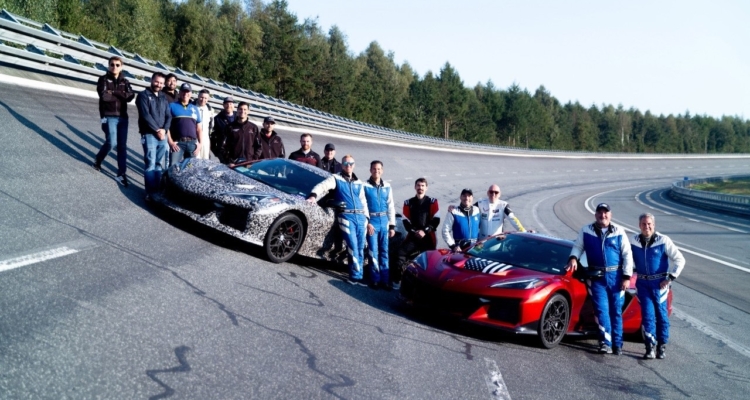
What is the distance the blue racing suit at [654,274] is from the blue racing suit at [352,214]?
3428mm

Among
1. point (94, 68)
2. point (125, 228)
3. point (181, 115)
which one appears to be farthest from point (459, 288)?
point (94, 68)

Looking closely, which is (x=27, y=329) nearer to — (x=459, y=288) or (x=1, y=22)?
(x=459, y=288)

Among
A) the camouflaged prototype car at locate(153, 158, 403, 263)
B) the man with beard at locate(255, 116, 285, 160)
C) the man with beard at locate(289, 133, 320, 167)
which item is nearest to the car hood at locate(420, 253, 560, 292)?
the camouflaged prototype car at locate(153, 158, 403, 263)

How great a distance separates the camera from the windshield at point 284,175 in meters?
9.54

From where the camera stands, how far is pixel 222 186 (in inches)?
350

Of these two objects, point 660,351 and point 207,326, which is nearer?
point 207,326

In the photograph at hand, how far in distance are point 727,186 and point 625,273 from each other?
60.8m

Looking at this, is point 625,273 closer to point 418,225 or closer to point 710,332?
point 710,332

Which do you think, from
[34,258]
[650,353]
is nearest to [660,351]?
[650,353]

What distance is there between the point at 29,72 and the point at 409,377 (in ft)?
37.8

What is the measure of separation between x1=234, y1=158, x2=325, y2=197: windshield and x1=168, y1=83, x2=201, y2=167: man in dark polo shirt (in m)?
1.12

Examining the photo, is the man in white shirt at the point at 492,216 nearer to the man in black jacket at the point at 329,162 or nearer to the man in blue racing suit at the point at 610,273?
the man in blue racing suit at the point at 610,273

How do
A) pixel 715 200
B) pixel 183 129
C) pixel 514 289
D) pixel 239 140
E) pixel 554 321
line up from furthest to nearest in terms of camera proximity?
pixel 715 200
pixel 239 140
pixel 183 129
pixel 554 321
pixel 514 289

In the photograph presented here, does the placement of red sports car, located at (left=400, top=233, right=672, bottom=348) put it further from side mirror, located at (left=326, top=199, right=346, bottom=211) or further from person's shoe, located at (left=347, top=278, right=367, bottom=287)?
side mirror, located at (left=326, top=199, right=346, bottom=211)
